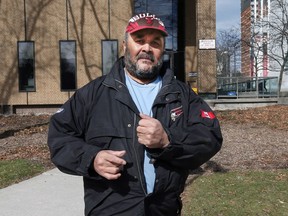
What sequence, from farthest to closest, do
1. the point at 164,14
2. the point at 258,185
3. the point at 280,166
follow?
the point at 164,14, the point at 280,166, the point at 258,185

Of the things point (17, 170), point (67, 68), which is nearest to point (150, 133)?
point (17, 170)

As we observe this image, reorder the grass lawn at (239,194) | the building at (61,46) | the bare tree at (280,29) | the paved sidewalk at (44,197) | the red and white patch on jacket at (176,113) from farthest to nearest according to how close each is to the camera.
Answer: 1. the bare tree at (280,29)
2. the building at (61,46)
3. the paved sidewalk at (44,197)
4. the grass lawn at (239,194)
5. the red and white patch on jacket at (176,113)

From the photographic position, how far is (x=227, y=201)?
Result: 18.4 feet

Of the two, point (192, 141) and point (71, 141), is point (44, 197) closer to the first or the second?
point (71, 141)

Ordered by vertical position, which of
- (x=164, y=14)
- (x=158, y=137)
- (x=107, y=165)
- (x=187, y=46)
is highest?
(x=164, y=14)

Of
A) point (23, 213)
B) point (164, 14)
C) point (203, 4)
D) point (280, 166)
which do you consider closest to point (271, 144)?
point (280, 166)

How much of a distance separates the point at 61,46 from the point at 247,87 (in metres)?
9.08

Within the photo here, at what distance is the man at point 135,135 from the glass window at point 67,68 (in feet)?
58.5

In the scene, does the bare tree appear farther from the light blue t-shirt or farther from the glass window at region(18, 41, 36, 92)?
the light blue t-shirt

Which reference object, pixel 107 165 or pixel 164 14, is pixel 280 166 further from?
pixel 164 14

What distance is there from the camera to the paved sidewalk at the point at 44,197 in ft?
18.1

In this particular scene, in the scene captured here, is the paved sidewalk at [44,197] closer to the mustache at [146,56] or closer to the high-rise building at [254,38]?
the mustache at [146,56]

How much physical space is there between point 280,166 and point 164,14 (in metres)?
15.6

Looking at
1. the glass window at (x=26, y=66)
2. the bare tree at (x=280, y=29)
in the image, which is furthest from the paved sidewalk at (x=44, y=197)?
the bare tree at (x=280, y=29)
